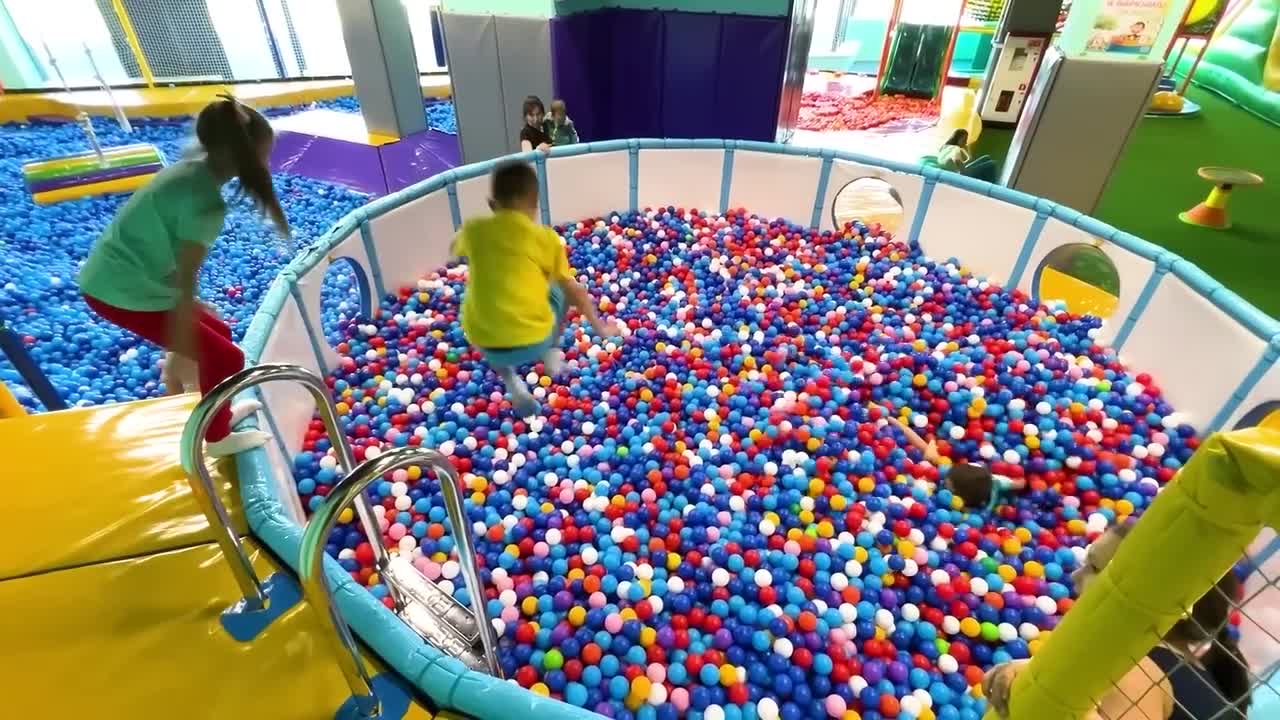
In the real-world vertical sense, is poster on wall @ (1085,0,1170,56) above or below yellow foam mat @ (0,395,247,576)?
above

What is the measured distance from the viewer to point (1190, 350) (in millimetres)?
2133

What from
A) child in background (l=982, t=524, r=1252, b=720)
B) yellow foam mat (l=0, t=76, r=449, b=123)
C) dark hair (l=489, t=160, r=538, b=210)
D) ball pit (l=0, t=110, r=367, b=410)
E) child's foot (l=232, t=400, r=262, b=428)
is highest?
dark hair (l=489, t=160, r=538, b=210)

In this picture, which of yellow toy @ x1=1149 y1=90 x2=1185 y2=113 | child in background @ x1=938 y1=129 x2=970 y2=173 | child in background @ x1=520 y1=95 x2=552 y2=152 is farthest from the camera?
yellow toy @ x1=1149 y1=90 x2=1185 y2=113

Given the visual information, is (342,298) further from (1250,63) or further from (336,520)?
(1250,63)

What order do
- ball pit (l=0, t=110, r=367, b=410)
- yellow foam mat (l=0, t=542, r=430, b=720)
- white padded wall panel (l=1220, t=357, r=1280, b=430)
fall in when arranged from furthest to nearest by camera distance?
1. ball pit (l=0, t=110, r=367, b=410)
2. white padded wall panel (l=1220, t=357, r=1280, b=430)
3. yellow foam mat (l=0, t=542, r=430, b=720)

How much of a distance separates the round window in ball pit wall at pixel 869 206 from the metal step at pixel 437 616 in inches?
114

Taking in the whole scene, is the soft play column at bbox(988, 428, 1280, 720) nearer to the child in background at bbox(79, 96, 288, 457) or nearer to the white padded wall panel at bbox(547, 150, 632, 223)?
the child in background at bbox(79, 96, 288, 457)

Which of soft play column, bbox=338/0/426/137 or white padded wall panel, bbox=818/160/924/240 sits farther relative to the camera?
soft play column, bbox=338/0/426/137

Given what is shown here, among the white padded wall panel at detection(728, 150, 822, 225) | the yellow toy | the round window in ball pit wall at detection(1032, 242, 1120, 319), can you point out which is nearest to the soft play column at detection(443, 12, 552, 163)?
the white padded wall panel at detection(728, 150, 822, 225)

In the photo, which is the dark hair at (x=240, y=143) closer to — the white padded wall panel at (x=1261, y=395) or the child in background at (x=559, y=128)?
the child in background at (x=559, y=128)

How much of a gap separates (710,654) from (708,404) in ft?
3.00

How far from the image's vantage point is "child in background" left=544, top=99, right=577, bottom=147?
11.4 ft

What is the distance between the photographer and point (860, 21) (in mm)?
12352

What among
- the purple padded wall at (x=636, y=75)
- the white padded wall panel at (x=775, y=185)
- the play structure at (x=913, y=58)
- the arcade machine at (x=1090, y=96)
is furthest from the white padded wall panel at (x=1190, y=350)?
the play structure at (x=913, y=58)
